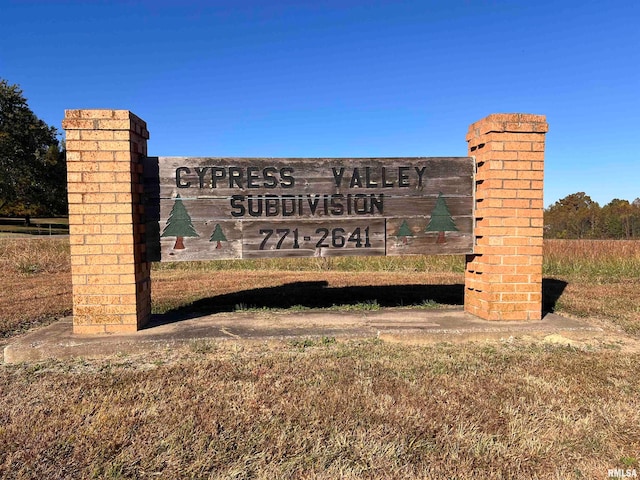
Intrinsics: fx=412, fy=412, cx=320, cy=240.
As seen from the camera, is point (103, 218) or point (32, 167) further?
point (32, 167)

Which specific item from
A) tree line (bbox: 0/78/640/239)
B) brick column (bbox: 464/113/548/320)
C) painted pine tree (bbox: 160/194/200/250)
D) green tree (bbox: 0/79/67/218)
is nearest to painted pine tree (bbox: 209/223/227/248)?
painted pine tree (bbox: 160/194/200/250)

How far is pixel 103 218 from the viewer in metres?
4.63

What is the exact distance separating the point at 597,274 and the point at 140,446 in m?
12.3

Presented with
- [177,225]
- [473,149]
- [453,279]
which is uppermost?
[473,149]

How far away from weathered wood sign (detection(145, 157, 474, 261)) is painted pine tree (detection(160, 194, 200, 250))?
1cm

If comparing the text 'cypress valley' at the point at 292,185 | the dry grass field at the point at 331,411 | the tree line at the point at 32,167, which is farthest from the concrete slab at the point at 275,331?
the tree line at the point at 32,167

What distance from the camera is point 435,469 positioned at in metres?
2.28

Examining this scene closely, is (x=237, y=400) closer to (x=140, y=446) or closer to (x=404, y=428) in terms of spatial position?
(x=140, y=446)

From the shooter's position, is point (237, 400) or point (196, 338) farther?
point (196, 338)

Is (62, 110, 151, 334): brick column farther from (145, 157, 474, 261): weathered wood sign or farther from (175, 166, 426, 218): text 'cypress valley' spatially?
(175, 166, 426, 218): text 'cypress valley'

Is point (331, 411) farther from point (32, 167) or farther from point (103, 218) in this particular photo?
point (32, 167)

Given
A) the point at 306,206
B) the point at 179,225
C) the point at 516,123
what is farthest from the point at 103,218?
the point at 516,123

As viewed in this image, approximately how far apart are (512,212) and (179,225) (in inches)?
163

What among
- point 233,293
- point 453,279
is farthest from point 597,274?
point 233,293
